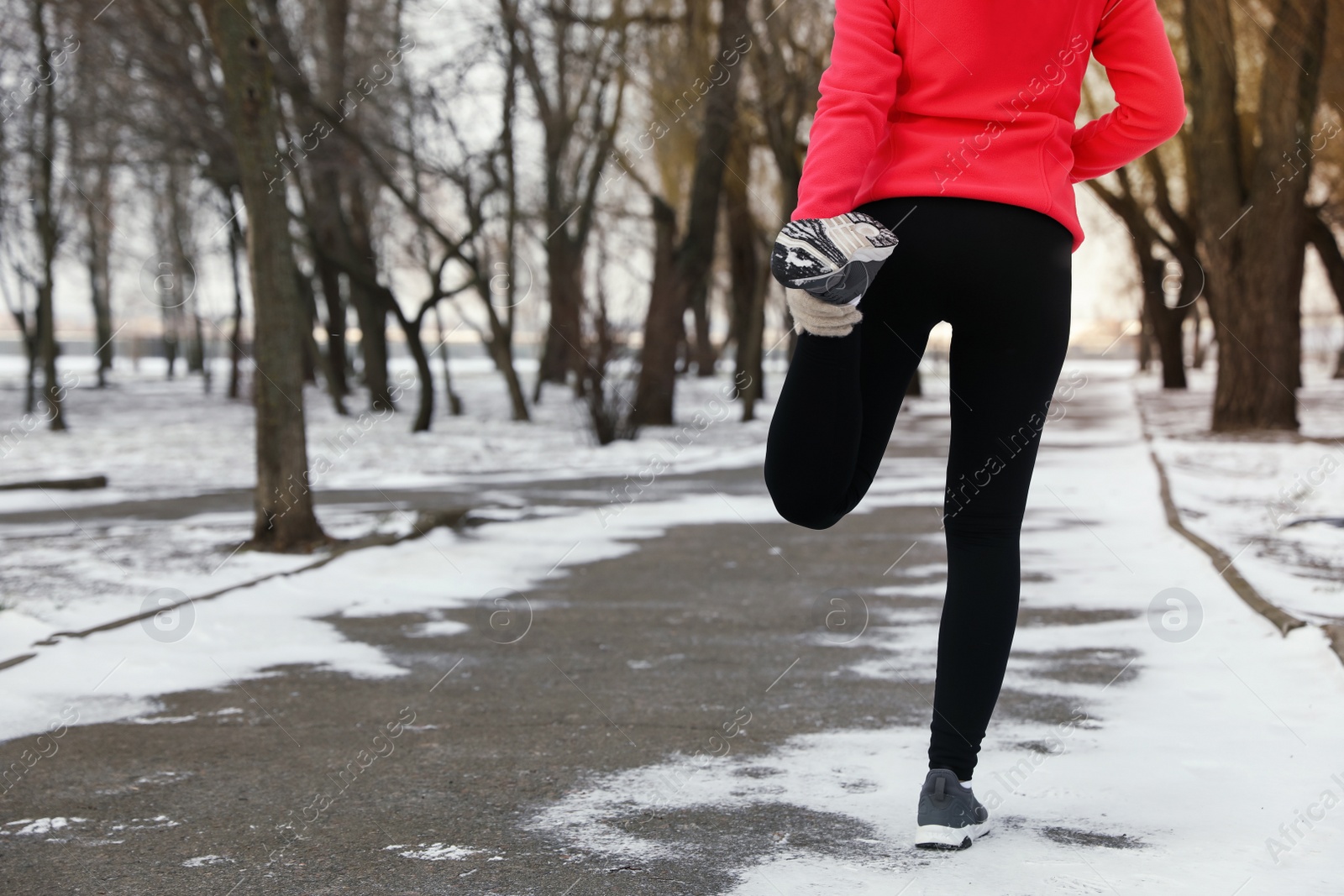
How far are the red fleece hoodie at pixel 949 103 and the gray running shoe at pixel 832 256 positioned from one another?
0.18 feet

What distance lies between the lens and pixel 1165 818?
8.61 feet

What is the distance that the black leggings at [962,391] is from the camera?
7.33ft

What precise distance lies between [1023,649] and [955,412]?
7.51ft

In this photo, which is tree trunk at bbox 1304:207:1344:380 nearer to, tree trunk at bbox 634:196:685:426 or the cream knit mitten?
tree trunk at bbox 634:196:685:426

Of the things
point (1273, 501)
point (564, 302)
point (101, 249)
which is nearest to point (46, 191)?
point (564, 302)

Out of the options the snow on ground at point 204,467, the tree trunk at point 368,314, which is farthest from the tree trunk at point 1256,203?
the tree trunk at point 368,314

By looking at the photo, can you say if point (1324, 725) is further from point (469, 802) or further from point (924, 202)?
point (469, 802)

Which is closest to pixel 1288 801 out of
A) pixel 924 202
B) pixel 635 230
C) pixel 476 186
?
pixel 924 202

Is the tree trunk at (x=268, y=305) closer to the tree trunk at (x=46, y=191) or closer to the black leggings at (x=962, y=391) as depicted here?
the black leggings at (x=962, y=391)

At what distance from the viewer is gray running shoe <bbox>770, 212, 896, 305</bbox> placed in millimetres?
2088

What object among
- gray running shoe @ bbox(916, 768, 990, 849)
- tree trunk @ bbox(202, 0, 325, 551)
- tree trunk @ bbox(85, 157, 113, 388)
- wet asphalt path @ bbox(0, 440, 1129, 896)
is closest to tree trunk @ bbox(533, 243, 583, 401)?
tree trunk @ bbox(85, 157, 113, 388)

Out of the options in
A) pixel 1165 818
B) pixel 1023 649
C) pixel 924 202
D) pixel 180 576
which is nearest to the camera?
pixel 924 202

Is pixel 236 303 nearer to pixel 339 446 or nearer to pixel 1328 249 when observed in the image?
pixel 339 446

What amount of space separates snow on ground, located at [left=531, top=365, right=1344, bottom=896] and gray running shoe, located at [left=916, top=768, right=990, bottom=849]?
0.03 meters
